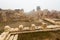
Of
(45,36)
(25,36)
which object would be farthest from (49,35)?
(25,36)

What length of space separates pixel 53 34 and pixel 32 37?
1611mm

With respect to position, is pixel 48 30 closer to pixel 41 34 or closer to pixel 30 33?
pixel 41 34

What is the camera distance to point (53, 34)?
29.2 ft

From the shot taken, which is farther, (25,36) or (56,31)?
(56,31)

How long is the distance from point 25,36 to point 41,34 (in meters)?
1.20

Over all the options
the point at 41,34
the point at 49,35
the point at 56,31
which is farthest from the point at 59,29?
the point at 41,34

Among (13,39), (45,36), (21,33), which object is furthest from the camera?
(45,36)

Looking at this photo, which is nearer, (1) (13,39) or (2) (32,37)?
(1) (13,39)

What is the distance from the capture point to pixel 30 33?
847 centimetres

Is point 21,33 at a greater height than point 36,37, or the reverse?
point 21,33

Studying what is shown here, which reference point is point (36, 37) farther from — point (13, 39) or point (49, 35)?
point (13, 39)

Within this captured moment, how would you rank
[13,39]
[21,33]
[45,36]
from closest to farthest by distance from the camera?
1. [13,39]
2. [21,33]
3. [45,36]

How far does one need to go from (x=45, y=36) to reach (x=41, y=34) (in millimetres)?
399

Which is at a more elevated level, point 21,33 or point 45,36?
point 21,33
